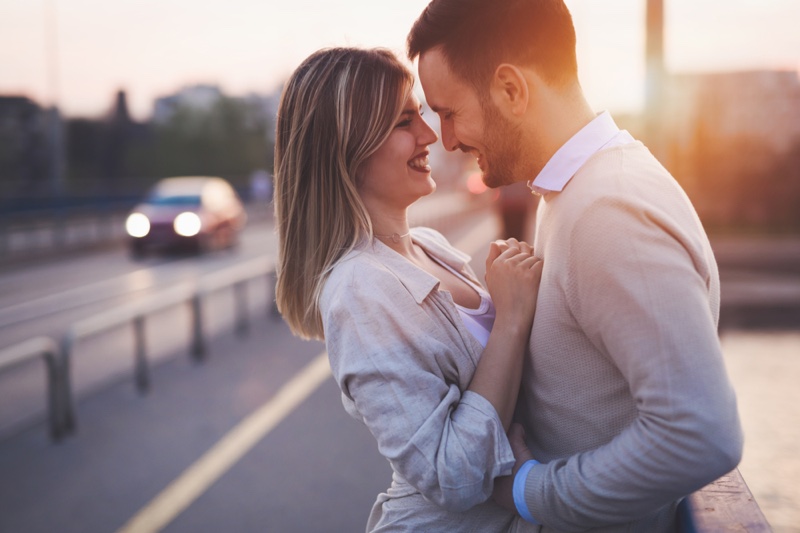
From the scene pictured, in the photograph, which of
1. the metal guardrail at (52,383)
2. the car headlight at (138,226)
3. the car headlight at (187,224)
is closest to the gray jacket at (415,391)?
the metal guardrail at (52,383)

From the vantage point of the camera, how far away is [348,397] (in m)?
2.22

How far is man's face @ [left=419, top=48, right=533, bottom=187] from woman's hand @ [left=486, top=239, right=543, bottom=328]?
8.5 inches

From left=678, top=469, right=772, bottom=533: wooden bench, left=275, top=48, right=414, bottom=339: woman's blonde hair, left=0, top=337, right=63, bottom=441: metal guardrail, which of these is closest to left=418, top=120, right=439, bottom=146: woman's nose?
left=275, top=48, right=414, bottom=339: woman's blonde hair

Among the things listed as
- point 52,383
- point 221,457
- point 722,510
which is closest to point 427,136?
point 722,510

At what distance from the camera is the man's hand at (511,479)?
199cm

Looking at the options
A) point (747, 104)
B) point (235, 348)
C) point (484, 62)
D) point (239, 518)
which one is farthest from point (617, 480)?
point (747, 104)

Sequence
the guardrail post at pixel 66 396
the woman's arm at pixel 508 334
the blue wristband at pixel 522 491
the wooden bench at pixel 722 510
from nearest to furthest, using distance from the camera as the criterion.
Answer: the wooden bench at pixel 722 510, the blue wristband at pixel 522 491, the woman's arm at pixel 508 334, the guardrail post at pixel 66 396

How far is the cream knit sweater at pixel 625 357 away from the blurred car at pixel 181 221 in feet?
68.3

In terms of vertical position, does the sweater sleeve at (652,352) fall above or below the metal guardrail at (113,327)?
above

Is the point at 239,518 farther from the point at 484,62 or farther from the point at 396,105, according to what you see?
the point at 484,62

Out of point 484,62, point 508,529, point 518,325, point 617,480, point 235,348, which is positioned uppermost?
point 484,62

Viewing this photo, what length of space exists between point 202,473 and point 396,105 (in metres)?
3.99

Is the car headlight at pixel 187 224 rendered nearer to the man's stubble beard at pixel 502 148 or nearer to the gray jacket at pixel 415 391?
the gray jacket at pixel 415 391

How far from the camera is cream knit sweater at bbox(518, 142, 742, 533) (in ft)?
5.23
